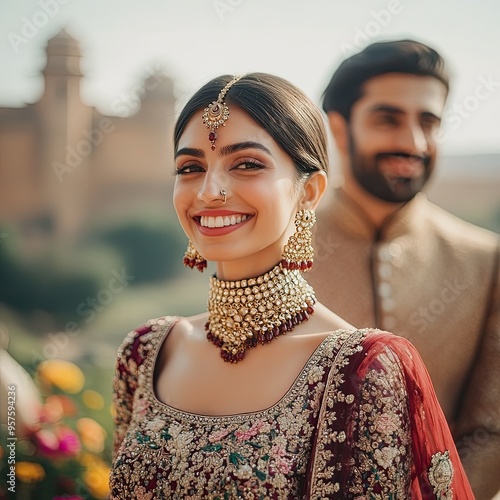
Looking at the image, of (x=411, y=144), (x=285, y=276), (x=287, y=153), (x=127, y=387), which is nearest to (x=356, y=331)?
(x=285, y=276)

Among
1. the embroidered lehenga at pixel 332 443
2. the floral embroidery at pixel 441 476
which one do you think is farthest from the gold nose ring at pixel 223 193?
the floral embroidery at pixel 441 476

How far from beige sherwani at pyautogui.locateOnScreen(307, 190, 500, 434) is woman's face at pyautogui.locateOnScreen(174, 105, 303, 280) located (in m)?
0.66

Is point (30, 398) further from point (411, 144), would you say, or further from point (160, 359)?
point (411, 144)

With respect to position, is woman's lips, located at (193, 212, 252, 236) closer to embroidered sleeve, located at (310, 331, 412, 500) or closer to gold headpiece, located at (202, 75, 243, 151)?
gold headpiece, located at (202, 75, 243, 151)

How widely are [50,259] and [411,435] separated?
1.82m

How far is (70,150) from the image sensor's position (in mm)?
2723

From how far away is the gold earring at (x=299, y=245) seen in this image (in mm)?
1452

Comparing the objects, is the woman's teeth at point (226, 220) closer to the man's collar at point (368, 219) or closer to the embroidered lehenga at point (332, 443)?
the embroidered lehenga at point (332, 443)

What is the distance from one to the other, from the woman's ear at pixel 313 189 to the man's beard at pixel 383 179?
0.56 m

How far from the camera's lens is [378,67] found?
77.8 inches

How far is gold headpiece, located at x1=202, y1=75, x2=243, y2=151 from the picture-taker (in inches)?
54.2

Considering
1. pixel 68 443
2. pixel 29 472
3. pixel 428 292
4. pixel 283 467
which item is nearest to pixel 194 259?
pixel 283 467

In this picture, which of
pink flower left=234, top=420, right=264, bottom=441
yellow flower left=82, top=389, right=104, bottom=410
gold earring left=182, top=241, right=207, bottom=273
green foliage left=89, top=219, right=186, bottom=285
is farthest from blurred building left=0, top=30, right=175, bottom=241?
pink flower left=234, top=420, right=264, bottom=441

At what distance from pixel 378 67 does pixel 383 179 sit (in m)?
0.31
